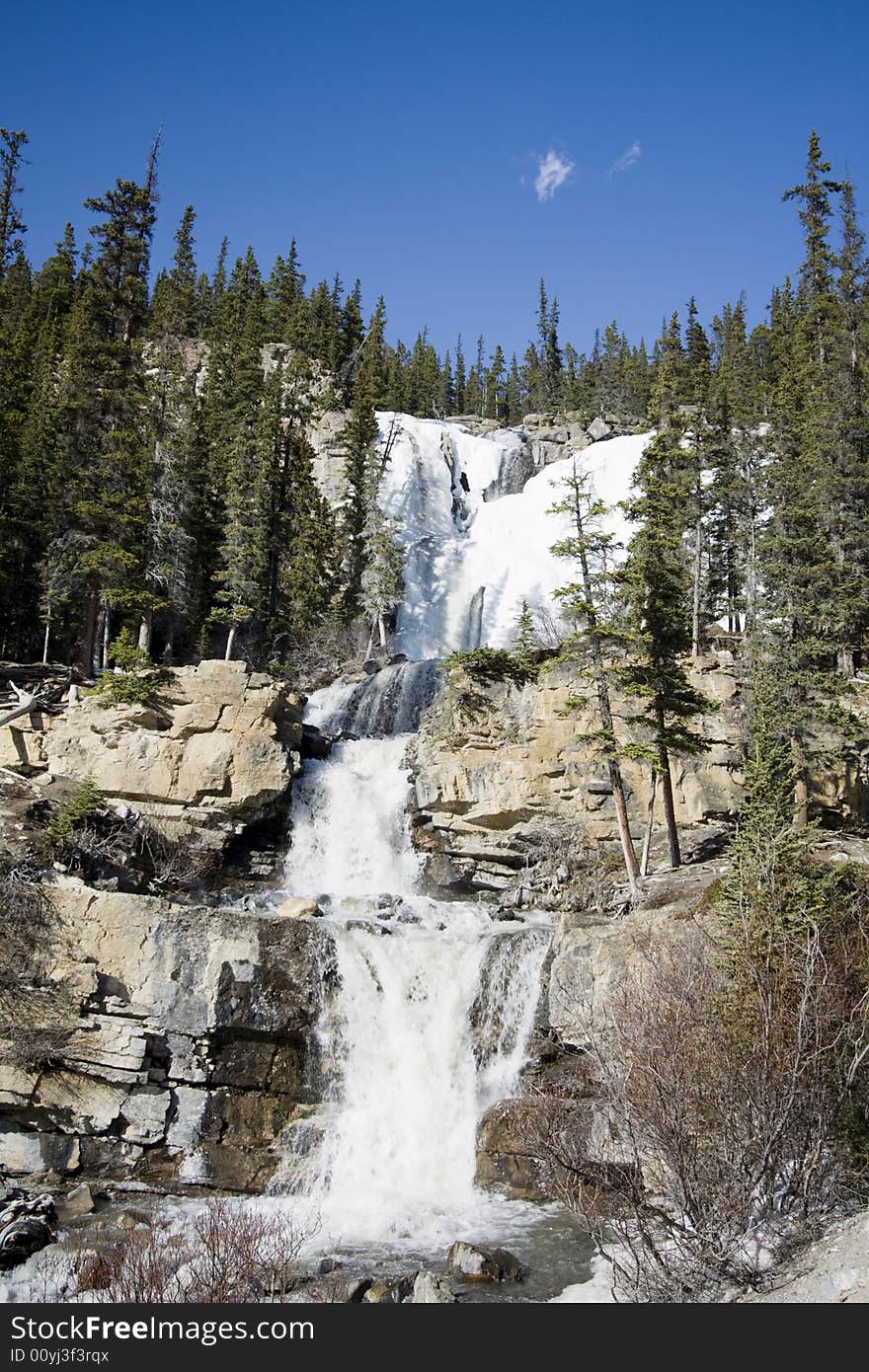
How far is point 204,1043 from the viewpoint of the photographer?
18594 millimetres

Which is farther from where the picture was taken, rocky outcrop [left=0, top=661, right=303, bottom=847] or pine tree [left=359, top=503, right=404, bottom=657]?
pine tree [left=359, top=503, right=404, bottom=657]

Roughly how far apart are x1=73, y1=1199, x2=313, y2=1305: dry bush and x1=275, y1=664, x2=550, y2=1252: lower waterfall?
2.01 metres

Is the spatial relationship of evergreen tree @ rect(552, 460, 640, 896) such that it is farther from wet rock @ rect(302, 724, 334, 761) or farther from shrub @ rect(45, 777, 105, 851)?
shrub @ rect(45, 777, 105, 851)

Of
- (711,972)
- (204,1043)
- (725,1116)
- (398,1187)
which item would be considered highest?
(711,972)

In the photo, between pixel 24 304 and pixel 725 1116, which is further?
pixel 24 304

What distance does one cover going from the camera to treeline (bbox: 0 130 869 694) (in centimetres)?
3219

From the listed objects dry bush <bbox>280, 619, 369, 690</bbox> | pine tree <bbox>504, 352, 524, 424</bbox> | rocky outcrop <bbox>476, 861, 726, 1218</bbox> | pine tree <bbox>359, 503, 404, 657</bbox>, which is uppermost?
pine tree <bbox>504, 352, 524, 424</bbox>

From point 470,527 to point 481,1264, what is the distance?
51945mm

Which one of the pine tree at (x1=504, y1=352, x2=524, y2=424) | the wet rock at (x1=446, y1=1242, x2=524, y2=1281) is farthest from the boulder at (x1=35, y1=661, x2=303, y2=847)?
the pine tree at (x1=504, y1=352, x2=524, y2=424)

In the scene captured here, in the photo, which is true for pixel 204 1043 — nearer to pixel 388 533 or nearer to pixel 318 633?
pixel 318 633

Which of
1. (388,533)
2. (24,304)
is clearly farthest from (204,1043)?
(24,304)

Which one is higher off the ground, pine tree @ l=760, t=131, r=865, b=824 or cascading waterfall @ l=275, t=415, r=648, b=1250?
pine tree @ l=760, t=131, r=865, b=824

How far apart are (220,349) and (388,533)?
2296 cm

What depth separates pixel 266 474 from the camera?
45.8 meters
